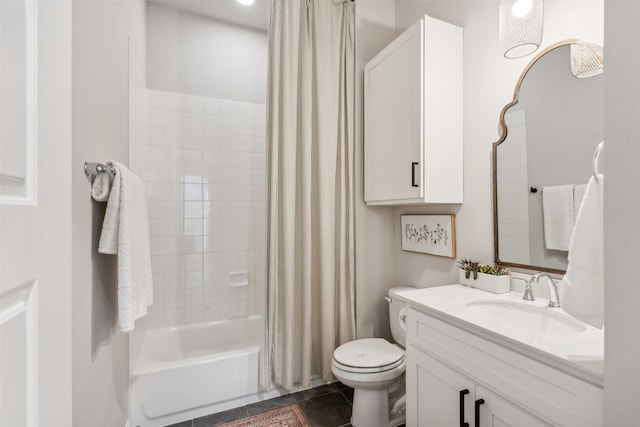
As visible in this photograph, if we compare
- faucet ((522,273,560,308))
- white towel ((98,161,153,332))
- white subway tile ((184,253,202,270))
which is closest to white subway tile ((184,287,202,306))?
white subway tile ((184,253,202,270))

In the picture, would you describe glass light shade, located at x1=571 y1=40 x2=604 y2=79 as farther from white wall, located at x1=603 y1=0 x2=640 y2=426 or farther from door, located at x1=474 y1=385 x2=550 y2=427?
door, located at x1=474 y1=385 x2=550 y2=427

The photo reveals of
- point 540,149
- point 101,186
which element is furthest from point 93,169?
point 540,149

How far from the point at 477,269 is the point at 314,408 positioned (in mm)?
1314

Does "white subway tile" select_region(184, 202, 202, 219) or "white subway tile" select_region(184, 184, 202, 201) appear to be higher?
"white subway tile" select_region(184, 184, 202, 201)

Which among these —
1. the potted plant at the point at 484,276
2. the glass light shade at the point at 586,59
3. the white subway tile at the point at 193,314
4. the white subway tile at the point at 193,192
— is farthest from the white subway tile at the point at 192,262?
the glass light shade at the point at 586,59

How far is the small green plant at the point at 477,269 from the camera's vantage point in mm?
1462

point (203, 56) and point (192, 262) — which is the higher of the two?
point (203, 56)

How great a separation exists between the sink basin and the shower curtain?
3.08 ft

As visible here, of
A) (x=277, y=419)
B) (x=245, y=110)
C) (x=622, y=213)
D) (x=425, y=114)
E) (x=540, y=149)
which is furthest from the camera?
(x=245, y=110)

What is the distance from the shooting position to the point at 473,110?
1.65m

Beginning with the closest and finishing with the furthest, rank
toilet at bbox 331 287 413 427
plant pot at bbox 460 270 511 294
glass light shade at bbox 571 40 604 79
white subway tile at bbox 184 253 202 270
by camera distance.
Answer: glass light shade at bbox 571 40 604 79
plant pot at bbox 460 270 511 294
toilet at bbox 331 287 413 427
white subway tile at bbox 184 253 202 270

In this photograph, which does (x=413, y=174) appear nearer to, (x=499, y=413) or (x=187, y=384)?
(x=499, y=413)

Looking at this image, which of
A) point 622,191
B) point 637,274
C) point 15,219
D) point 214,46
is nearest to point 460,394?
point 637,274

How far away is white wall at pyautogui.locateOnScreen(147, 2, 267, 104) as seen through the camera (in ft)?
7.39
